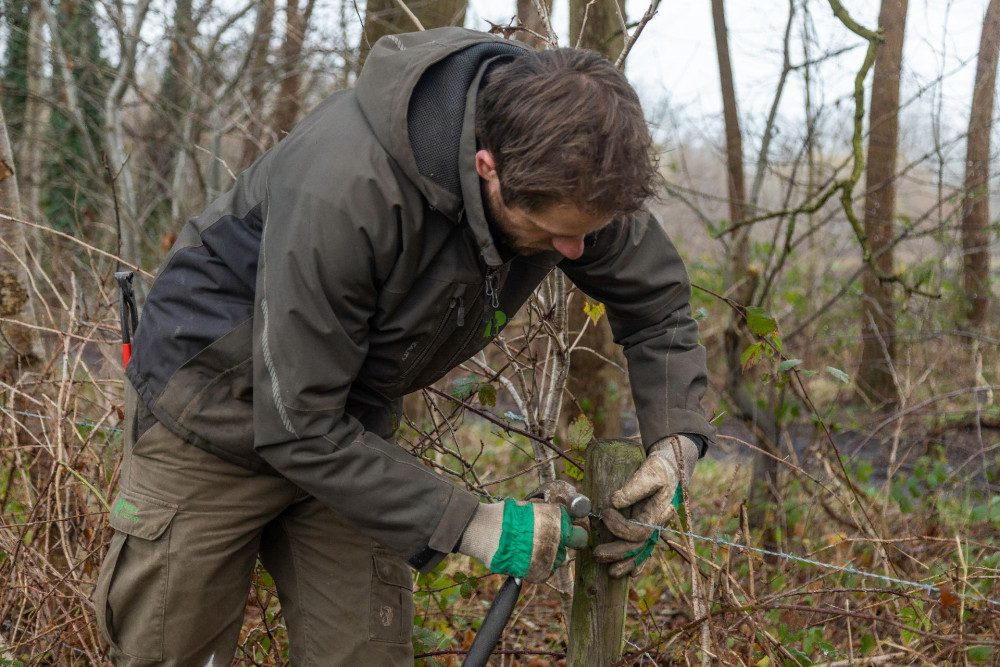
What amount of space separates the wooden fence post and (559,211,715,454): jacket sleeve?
0.20m

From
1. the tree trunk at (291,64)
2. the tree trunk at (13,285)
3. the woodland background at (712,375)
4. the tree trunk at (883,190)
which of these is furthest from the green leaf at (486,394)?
the tree trunk at (291,64)

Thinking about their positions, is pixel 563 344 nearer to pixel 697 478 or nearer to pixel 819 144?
pixel 819 144

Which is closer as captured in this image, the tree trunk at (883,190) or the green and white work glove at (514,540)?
the green and white work glove at (514,540)

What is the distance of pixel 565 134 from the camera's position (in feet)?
5.49

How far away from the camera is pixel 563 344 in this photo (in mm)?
2820

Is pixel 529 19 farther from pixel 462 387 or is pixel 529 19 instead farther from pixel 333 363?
pixel 333 363

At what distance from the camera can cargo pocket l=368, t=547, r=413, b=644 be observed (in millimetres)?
2242

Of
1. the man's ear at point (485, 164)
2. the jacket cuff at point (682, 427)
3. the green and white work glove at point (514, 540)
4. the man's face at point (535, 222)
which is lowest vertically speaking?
the green and white work glove at point (514, 540)

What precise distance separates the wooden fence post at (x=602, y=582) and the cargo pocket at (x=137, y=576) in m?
1.09

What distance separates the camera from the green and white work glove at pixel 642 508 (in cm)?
209

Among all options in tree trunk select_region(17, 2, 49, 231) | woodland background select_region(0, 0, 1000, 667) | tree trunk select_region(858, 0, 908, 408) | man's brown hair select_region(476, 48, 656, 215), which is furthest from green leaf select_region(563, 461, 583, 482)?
tree trunk select_region(17, 2, 49, 231)

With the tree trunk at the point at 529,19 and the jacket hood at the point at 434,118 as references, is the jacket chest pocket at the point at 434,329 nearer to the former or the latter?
the jacket hood at the point at 434,118

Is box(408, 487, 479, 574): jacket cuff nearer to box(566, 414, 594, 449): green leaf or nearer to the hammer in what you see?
the hammer

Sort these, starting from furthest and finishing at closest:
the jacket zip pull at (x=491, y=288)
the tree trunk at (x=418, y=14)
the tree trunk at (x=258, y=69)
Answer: the tree trunk at (x=258, y=69), the tree trunk at (x=418, y=14), the jacket zip pull at (x=491, y=288)
